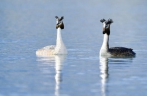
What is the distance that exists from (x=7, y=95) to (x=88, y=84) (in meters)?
3.46

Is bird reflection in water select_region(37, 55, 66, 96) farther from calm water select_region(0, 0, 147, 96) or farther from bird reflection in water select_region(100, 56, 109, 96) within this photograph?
bird reflection in water select_region(100, 56, 109, 96)

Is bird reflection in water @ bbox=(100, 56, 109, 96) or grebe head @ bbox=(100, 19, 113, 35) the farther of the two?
grebe head @ bbox=(100, 19, 113, 35)

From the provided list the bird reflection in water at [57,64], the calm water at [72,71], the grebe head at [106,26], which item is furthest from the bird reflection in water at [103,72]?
the grebe head at [106,26]

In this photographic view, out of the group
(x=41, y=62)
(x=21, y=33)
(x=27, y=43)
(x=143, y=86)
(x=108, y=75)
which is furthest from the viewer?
(x=21, y=33)

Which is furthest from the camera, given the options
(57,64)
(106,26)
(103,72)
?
(106,26)

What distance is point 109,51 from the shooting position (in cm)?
3781

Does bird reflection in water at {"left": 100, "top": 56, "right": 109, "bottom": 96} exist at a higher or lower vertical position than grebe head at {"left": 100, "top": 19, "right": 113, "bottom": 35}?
lower

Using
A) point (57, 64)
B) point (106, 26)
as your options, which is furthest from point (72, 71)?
point (106, 26)

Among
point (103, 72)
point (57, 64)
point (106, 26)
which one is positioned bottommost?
point (103, 72)

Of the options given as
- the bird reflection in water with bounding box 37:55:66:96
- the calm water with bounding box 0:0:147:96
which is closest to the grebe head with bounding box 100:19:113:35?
the calm water with bounding box 0:0:147:96

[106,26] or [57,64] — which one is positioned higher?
[106,26]

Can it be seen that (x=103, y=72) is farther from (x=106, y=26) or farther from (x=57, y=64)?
(x=106, y=26)

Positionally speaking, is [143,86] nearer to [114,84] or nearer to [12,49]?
[114,84]

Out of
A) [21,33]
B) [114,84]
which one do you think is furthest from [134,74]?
[21,33]
